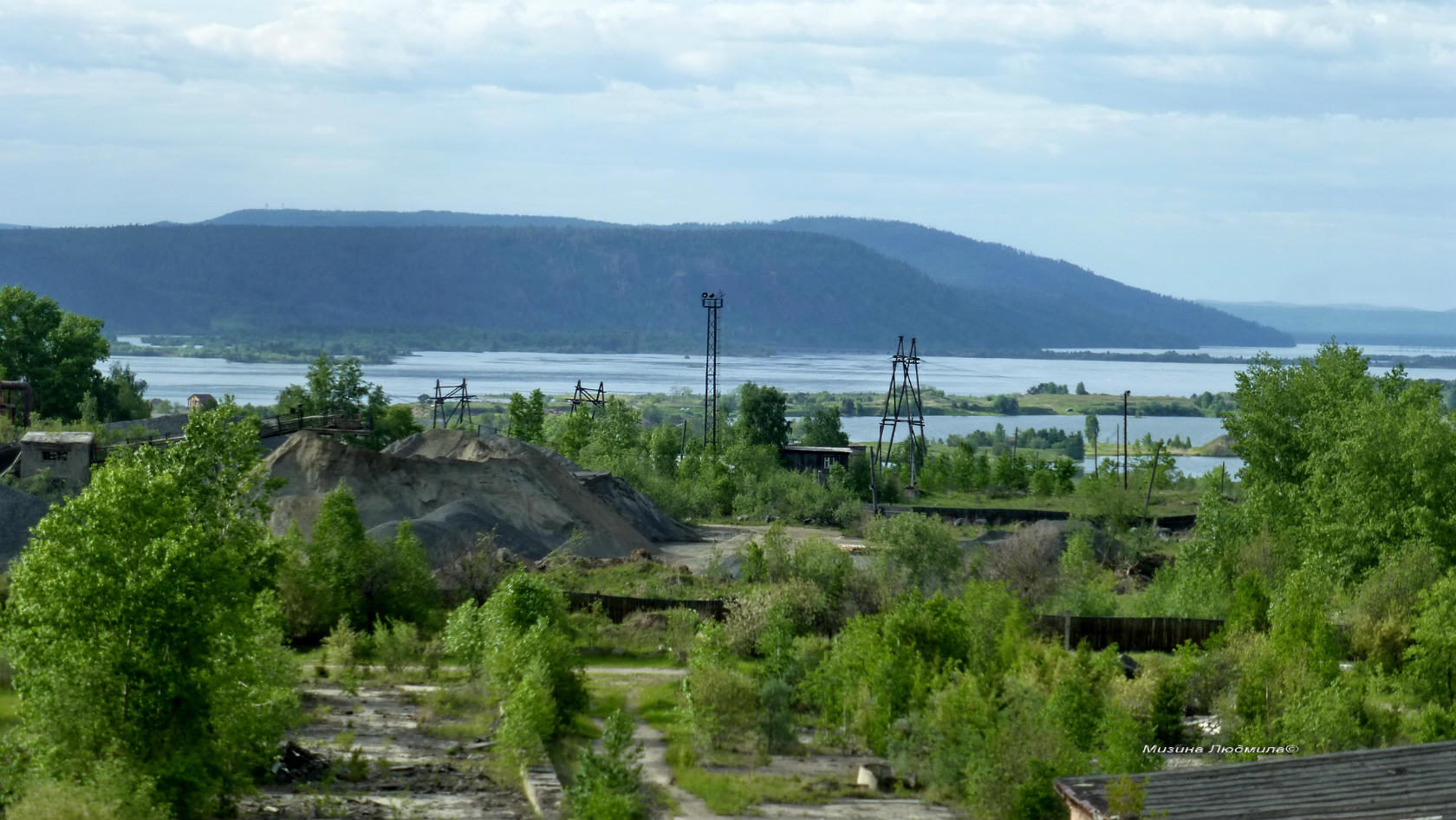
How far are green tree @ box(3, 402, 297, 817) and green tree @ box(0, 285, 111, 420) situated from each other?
6246 cm

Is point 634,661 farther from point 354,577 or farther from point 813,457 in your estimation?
point 813,457

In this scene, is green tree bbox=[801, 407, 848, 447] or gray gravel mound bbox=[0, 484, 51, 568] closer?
Answer: gray gravel mound bbox=[0, 484, 51, 568]

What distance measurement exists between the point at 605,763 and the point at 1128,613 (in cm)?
1907

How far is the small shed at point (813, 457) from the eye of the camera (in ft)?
238

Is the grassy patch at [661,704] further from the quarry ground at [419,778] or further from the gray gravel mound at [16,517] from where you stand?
the gray gravel mound at [16,517]

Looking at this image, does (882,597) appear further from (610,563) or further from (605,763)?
(605,763)

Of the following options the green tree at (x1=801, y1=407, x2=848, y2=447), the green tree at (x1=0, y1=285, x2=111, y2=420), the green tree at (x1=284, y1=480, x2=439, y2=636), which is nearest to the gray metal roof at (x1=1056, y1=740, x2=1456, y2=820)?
the green tree at (x1=284, y1=480, x2=439, y2=636)

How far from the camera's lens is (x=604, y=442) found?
69.0 m

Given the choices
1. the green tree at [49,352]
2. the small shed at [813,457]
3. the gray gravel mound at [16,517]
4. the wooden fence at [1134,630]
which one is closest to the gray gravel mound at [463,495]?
the gray gravel mound at [16,517]

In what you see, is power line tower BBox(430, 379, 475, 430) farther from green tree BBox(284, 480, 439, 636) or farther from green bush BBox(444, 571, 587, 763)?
green bush BBox(444, 571, 587, 763)

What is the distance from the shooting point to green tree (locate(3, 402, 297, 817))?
17.3m

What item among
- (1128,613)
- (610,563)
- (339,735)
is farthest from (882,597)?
(339,735)

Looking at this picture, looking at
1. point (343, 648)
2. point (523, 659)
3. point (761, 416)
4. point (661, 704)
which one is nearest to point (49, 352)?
point (761, 416)

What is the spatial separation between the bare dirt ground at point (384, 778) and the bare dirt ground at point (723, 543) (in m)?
16.7
